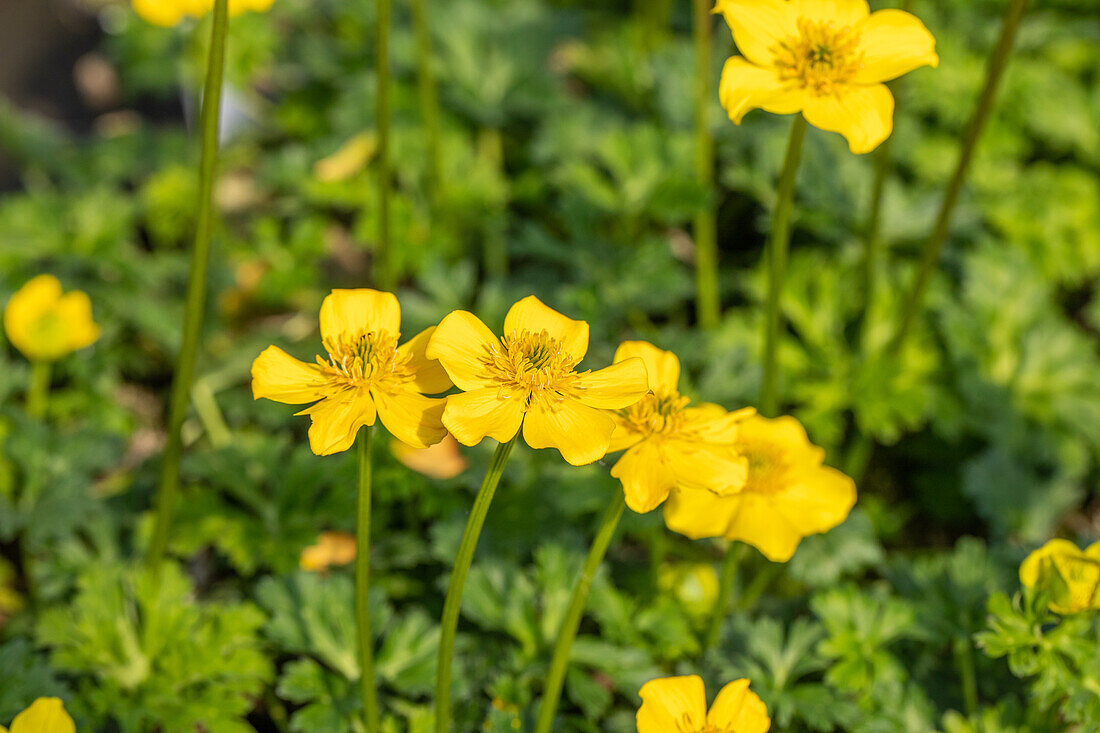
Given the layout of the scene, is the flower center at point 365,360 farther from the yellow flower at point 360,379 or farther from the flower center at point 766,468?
the flower center at point 766,468

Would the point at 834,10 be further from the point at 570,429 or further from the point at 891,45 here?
the point at 570,429

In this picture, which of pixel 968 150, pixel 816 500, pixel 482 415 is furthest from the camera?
pixel 968 150

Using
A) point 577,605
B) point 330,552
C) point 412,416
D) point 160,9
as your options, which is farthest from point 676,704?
point 160,9

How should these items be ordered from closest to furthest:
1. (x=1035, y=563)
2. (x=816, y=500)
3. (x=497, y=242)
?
1. (x=1035, y=563)
2. (x=816, y=500)
3. (x=497, y=242)

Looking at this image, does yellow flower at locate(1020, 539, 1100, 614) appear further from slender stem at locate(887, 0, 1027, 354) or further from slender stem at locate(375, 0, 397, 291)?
slender stem at locate(375, 0, 397, 291)

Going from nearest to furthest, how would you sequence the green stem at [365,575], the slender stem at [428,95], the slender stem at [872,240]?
the green stem at [365,575]
the slender stem at [872,240]
the slender stem at [428,95]

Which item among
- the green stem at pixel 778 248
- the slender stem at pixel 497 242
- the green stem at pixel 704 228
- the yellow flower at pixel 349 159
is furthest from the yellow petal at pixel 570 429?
the yellow flower at pixel 349 159

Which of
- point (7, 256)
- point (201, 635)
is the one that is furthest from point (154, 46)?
point (201, 635)
